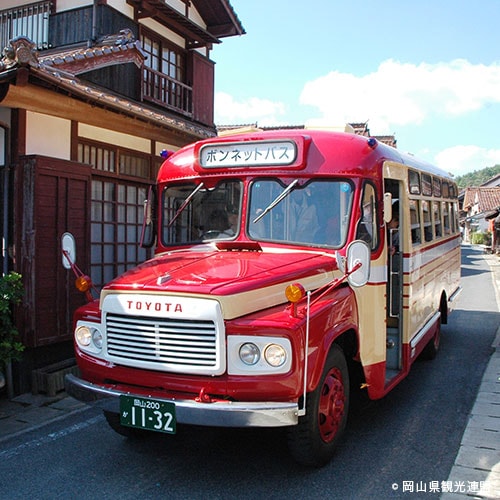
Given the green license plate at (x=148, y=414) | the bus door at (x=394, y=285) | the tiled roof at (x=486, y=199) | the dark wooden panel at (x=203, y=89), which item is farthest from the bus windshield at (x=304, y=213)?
the tiled roof at (x=486, y=199)

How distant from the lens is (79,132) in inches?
301

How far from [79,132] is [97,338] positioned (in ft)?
14.1

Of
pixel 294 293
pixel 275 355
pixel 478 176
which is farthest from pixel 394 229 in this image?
pixel 478 176

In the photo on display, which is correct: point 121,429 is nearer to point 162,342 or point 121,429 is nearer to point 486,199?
point 162,342

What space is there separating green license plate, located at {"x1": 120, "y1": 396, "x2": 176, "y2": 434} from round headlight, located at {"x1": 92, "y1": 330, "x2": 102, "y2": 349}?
0.55m

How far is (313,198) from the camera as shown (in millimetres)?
4871

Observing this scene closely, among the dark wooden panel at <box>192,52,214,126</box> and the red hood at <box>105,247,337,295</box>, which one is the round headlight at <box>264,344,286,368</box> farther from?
the dark wooden panel at <box>192,52,214,126</box>

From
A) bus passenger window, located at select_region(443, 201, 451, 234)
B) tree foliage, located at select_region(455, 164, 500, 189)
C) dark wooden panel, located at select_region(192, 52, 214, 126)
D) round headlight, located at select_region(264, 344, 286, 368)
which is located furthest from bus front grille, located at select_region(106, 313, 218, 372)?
tree foliage, located at select_region(455, 164, 500, 189)

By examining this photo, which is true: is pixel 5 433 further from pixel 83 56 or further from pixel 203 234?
pixel 83 56

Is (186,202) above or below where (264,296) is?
above

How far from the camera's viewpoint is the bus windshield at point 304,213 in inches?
189

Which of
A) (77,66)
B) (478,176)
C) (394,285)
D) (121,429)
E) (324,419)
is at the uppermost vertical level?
(478,176)

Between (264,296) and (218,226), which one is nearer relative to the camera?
(264,296)

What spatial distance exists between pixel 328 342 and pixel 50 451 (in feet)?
9.14
